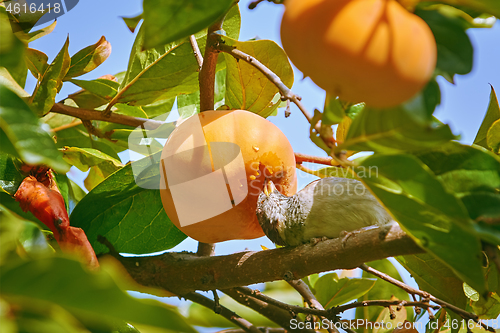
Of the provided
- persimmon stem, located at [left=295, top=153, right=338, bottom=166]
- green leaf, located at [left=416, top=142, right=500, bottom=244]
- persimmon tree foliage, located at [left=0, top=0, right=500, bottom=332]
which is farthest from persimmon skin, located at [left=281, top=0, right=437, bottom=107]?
persimmon stem, located at [left=295, top=153, right=338, bottom=166]

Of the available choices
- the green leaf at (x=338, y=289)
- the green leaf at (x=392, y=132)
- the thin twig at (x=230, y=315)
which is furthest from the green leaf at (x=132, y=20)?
the green leaf at (x=338, y=289)

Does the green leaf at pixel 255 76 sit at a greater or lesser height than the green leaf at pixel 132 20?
lesser

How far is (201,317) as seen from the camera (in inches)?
51.6

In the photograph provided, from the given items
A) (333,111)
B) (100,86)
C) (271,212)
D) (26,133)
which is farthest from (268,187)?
(100,86)

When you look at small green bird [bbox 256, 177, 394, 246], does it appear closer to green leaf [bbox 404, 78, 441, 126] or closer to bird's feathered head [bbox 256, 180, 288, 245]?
bird's feathered head [bbox 256, 180, 288, 245]

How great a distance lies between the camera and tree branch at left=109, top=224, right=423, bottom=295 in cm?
56

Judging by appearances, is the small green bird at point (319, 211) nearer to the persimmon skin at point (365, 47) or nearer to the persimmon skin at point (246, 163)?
the persimmon skin at point (246, 163)

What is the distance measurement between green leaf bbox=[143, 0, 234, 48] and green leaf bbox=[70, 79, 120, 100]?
0.68 metres

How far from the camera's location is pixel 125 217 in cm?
99

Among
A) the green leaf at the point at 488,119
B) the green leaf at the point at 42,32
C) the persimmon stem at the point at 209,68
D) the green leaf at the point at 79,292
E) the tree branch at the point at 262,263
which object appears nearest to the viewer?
the green leaf at the point at 79,292

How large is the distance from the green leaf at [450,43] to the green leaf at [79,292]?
385mm

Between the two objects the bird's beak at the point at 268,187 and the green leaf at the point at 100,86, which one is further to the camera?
the green leaf at the point at 100,86

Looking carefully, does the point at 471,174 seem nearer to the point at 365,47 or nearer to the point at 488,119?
the point at 365,47

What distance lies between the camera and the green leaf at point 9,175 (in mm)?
934
